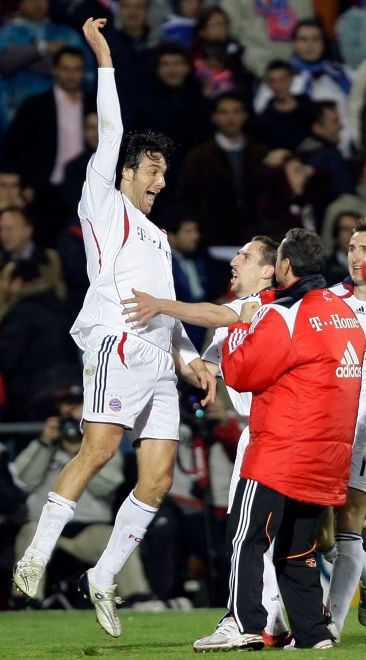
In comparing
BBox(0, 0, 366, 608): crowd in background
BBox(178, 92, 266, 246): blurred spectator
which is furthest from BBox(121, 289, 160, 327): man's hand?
BBox(178, 92, 266, 246): blurred spectator

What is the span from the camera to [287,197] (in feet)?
47.6

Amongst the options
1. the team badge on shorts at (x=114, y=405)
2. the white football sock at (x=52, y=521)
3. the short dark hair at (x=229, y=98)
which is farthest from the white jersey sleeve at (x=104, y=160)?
the short dark hair at (x=229, y=98)

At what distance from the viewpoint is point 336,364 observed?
666cm

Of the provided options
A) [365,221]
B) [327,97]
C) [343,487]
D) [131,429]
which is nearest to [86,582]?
[131,429]

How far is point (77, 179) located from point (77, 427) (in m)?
3.75

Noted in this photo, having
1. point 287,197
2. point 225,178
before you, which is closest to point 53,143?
point 225,178

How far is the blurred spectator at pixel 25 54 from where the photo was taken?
1432 cm

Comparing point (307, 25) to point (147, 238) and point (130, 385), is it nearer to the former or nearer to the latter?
point (147, 238)

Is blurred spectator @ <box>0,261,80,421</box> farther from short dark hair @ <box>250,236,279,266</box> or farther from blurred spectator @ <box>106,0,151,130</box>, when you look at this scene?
short dark hair @ <box>250,236,279,266</box>

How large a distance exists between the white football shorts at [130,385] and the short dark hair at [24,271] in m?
5.68

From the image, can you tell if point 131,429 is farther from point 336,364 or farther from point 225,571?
point 225,571

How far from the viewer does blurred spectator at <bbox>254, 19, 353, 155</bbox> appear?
50.6 ft

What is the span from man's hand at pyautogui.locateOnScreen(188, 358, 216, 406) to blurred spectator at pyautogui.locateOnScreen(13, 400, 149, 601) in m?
3.29

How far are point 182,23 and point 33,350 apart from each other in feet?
15.1
